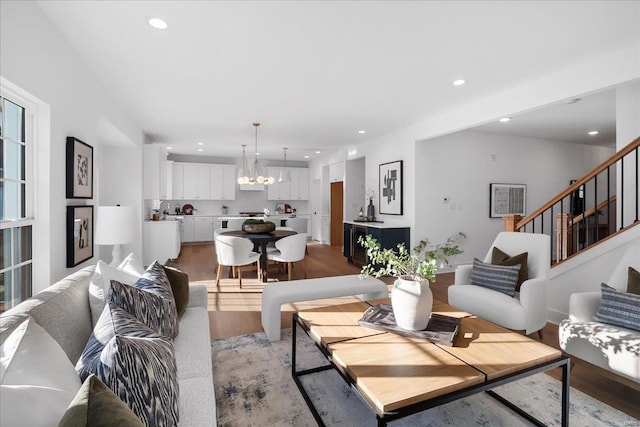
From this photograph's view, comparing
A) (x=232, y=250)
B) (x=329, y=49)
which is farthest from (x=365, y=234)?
(x=329, y=49)

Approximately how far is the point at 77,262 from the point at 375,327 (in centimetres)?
243

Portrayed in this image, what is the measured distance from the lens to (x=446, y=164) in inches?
225

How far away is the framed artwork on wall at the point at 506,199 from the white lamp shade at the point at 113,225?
19.1 feet

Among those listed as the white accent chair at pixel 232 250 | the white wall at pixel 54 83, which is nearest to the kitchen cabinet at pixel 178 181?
the white accent chair at pixel 232 250

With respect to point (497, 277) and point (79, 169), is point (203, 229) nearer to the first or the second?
point (79, 169)

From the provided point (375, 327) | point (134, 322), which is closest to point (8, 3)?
point (134, 322)

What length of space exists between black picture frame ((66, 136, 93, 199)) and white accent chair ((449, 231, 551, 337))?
3402 mm

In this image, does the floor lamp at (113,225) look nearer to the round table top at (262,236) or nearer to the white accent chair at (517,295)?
the round table top at (262,236)

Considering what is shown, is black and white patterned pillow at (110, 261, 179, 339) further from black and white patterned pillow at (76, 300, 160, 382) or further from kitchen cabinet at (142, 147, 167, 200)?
kitchen cabinet at (142, 147, 167, 200)

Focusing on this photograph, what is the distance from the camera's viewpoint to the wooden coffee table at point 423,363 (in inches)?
53.9

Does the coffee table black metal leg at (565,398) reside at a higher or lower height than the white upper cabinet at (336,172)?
lower

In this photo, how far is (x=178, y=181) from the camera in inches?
353

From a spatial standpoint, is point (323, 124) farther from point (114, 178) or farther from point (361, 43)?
point (114, 178)

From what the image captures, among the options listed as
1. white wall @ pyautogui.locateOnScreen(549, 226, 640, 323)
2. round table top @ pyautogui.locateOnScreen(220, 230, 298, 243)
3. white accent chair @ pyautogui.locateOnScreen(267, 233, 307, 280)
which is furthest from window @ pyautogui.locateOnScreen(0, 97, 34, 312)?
white wall @ pyautogui.locateOnScreen(549, 226, 640, 323)
